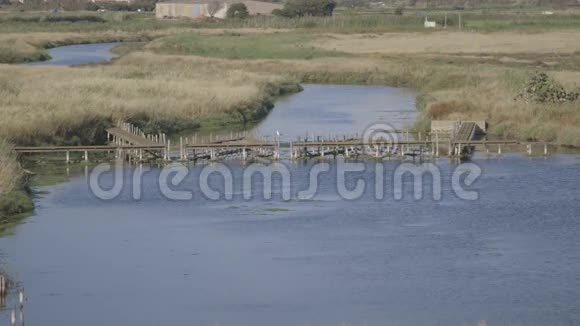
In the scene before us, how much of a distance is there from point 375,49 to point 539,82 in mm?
36597

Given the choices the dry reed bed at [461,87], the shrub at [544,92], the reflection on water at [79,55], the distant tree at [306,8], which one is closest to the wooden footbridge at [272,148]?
the dry reed bed at [461,87]

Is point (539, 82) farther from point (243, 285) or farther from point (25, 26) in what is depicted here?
point (25, 26)

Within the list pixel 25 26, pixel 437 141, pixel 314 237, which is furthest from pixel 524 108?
pixel 25 26

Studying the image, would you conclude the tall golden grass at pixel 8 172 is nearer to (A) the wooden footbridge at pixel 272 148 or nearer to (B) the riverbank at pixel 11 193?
(B) the riverbank at pixel 11 193

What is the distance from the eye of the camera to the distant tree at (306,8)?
124 metres

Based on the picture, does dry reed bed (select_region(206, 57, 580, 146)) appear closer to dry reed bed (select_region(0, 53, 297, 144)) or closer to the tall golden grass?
dry reed bed (select_region(0, 53, 297, 144))

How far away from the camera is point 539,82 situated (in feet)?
140

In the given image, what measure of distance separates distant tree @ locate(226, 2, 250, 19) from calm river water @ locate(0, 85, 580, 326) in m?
91.9

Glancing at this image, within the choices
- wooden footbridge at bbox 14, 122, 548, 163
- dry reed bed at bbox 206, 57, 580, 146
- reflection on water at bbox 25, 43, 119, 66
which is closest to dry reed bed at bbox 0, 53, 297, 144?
wooden footbridge at bbox 14, 122, 548, 163

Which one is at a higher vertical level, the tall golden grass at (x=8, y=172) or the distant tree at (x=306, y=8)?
the distant tree at (x=306, y=8)

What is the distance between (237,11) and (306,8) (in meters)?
7.16

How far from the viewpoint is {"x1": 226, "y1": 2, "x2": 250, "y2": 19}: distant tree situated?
406 ft

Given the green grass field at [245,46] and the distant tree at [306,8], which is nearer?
the green grass field at [245,46]

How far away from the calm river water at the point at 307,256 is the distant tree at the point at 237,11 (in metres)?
91.9
